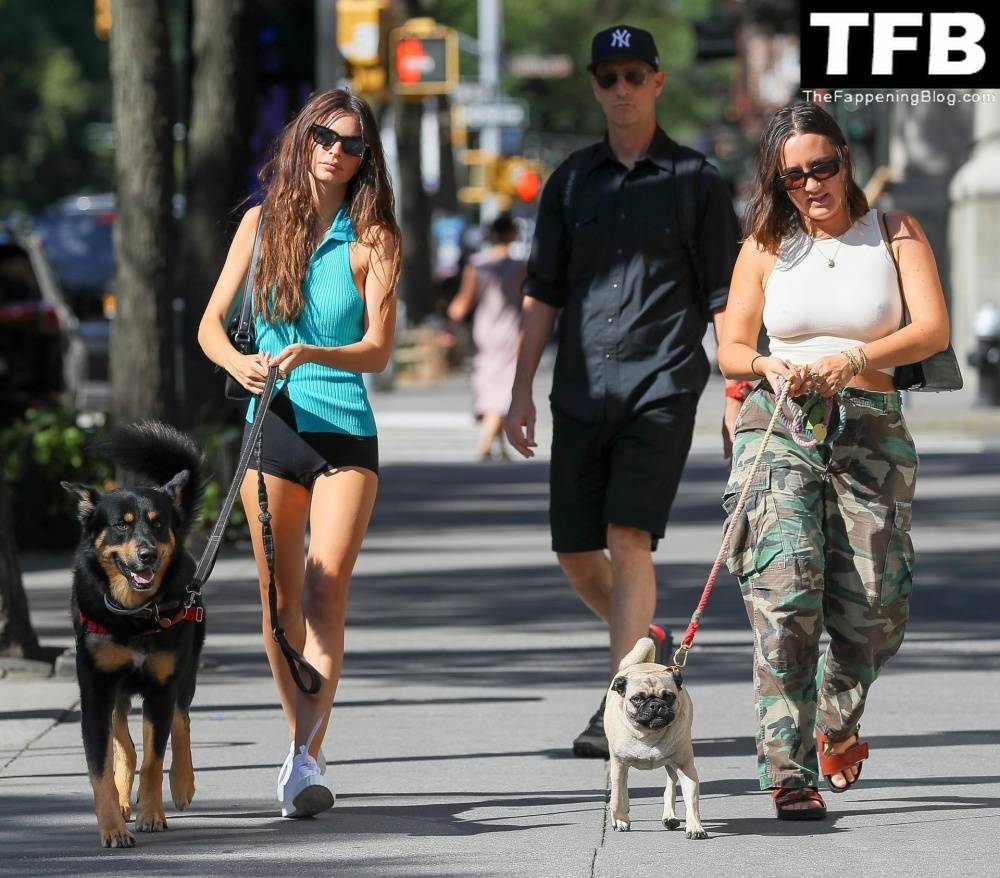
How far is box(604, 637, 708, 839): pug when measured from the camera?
5.92 metres

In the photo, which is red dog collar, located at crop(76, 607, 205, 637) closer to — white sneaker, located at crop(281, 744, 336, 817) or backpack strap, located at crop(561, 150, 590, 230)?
white sneaker, located at crop(281, 744, 336, 817)

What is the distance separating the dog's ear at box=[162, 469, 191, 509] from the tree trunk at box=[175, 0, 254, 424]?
26.8 feet

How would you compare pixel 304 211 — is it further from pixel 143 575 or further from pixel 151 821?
pixel 151 821

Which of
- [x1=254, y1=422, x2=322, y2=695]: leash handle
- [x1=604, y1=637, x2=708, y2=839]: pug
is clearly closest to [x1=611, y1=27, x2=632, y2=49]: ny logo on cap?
[x1=254, y1=422, x2=322, y2=695]: leash handle

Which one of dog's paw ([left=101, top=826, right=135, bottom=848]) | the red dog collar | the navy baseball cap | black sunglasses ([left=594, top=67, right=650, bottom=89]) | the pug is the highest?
the navy baseball cap

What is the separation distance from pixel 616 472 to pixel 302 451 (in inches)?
50.8

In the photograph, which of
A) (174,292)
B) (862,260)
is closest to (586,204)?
(862,260)

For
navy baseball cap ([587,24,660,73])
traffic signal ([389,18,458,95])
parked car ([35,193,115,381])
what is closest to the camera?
navy baseball cap ([587,24,660,73])

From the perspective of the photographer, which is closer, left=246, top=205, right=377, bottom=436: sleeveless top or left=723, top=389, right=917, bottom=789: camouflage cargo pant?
left=723, top=389, right=917, bottom=789: camouflage cargo pant

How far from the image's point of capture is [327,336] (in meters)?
6.46

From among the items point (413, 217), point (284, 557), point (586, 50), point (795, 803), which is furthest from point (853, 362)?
point (586, 50)

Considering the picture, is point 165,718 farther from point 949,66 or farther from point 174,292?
point 949,66

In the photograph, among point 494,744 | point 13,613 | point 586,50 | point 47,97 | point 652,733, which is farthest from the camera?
point 586,50
